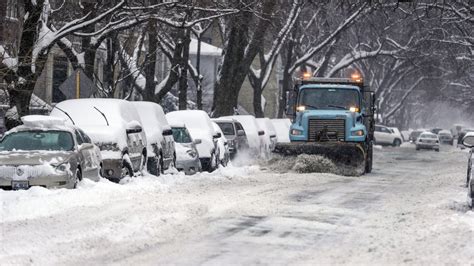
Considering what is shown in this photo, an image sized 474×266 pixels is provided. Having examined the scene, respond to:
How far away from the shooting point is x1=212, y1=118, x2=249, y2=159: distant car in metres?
30.8

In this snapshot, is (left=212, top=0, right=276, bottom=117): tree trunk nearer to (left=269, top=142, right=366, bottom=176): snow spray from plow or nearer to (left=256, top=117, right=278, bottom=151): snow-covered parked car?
(left=256, top=117, right=278, bottom=151): snow-covered parked car

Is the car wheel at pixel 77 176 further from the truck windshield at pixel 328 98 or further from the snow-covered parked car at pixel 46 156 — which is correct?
the truck windshield at pixel 328 98

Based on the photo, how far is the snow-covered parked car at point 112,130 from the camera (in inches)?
740

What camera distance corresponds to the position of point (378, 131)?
71062 mm

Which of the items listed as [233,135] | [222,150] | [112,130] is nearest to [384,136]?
[233,135]

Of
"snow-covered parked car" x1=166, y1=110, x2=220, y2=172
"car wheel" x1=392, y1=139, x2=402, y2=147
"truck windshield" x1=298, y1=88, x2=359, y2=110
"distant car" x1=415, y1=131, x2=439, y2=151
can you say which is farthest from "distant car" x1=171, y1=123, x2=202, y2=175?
"car wheel" x1=392, y1=139, x2=402, y2=147

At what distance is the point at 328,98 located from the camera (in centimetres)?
2714

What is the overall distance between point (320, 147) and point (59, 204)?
1223cm

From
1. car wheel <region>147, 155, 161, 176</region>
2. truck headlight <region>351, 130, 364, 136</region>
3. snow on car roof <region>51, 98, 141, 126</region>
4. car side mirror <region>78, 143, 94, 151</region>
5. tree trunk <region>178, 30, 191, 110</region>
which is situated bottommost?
car wheel <region>147, 155, 161, 176</region>

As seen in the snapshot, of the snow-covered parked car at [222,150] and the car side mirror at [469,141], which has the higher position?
the car side mirror at [469,141]

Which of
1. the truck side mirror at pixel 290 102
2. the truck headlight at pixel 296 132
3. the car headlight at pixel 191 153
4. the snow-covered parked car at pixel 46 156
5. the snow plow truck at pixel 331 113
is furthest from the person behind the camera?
the truck headlight at pixel 296 132

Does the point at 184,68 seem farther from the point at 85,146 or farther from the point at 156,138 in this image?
the point at 85,146

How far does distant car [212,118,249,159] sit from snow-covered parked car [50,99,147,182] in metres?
9.80

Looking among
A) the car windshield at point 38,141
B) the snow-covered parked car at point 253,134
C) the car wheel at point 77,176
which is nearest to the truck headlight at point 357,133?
the snow-covered parked car at point 253,134
